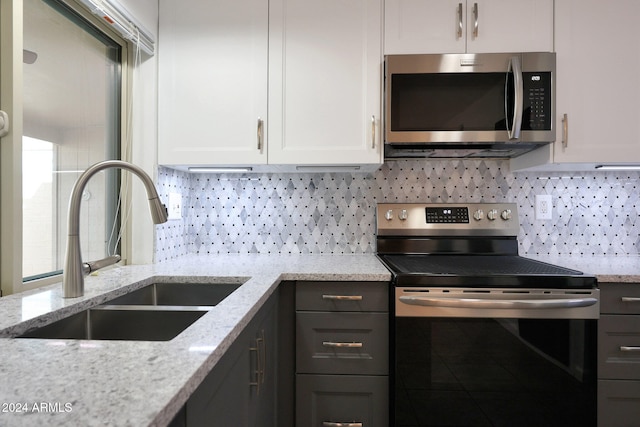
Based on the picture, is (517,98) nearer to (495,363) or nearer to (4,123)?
(495,363)

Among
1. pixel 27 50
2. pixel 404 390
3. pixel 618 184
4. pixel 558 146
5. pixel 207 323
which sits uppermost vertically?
pixel 27 50

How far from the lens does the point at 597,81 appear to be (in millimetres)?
1594

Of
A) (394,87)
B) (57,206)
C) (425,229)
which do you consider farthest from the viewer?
(425,229)

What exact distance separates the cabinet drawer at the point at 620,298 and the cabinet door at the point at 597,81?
579 millimetres

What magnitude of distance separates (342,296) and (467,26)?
1387mm

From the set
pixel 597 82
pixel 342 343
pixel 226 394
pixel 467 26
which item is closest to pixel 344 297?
pixel 342 343

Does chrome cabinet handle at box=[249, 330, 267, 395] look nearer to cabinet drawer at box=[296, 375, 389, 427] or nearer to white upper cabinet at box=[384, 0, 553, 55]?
cabinet drawer at box=[296, 375, 389, 427]

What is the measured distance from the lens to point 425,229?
6.27ft

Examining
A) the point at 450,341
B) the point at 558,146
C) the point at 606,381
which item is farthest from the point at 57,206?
the point at 606,381

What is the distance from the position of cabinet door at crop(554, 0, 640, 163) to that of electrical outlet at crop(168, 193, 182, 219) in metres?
1.91

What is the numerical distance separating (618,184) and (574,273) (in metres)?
0.95

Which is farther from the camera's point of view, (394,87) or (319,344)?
(394,87)

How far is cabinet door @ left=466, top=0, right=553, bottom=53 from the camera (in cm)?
161

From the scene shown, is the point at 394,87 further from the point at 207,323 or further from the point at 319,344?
the point at 207,323
